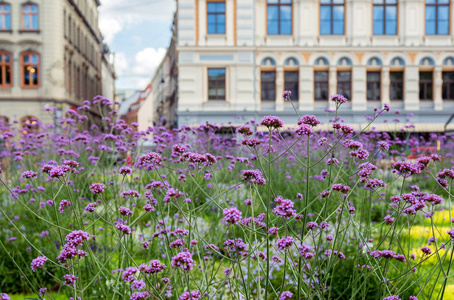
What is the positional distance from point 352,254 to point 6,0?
27.7 meters

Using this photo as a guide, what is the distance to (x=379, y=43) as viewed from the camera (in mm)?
22375

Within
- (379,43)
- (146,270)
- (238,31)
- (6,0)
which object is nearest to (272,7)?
(238,31)

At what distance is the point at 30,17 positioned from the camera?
86.0 feet

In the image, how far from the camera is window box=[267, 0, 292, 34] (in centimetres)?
2241

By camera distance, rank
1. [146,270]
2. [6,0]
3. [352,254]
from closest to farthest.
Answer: [146,270] < [352,254] < [6,0]

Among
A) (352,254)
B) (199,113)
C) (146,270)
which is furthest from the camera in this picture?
(199,113)

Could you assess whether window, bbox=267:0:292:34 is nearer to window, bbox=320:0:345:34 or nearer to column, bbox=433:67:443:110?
window, bbox=320:0:345:34

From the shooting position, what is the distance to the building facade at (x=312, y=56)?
72.0 ft

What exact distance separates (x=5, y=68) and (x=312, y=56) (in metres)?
17.7

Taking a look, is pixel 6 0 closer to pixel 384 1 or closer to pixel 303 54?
pixel 303 54

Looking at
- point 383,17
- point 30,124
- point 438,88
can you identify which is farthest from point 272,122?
point 438,88

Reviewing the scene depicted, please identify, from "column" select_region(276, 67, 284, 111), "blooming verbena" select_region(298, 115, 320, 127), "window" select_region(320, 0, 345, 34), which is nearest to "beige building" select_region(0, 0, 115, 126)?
"column" select_region(276, 67, 284, 111)

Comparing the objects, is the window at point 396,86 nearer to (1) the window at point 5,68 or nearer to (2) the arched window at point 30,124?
(2) the arched window at point 30,124

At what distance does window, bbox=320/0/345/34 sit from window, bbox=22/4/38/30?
A: 16.4 m
